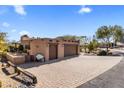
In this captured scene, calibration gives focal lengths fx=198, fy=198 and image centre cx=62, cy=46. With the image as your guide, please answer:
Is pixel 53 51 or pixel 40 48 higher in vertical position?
pixel 40 48

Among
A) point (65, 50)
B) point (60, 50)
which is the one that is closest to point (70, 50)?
point (65, 50)

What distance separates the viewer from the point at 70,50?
23.4m

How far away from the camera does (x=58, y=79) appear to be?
34.4 ft

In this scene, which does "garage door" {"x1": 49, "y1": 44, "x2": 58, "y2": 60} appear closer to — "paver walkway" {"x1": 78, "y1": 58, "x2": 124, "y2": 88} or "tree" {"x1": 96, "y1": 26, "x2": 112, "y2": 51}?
"paver walkway" {"x1": 78, "y1": 58, "x2": 124, "y2": 88}

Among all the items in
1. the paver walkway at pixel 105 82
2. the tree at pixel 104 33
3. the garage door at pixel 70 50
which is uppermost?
the tree at pixel 104 33

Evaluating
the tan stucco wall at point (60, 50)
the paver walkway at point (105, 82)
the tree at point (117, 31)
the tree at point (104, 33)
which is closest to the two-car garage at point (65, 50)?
the tan stucco wall at point (60, 50)

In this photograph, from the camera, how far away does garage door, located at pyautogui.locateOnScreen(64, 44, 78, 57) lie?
2217 cm

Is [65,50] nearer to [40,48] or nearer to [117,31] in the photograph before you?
[40,48]

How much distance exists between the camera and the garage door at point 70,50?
72.7 feet

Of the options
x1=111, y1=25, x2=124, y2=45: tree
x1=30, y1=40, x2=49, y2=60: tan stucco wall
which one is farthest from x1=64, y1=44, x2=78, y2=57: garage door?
x1=111, y1=25, x2=124, y2=45: tree

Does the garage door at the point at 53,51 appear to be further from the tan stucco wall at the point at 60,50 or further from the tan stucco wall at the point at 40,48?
the tan stucco wall at the point at 40,48

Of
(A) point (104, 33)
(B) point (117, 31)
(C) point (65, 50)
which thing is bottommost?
(C) point (65, 50)

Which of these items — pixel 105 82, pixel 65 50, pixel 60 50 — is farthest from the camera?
pixel 65 50
